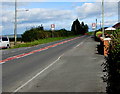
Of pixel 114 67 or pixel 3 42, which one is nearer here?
pixel 114 67

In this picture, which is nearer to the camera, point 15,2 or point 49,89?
point 49,89

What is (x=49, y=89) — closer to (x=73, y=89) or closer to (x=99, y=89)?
(x=73, y=89)

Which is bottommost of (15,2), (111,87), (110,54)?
(111,87)

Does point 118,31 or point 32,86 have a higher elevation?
point 118,31

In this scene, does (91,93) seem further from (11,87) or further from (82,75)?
(82,75)

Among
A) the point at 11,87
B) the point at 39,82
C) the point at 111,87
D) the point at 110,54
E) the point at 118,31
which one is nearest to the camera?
the point at 111,87

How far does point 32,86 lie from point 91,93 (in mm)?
2295

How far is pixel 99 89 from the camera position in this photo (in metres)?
8.45

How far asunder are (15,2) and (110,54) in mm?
34814

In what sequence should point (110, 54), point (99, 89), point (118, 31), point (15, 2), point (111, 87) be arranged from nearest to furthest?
point (111, 87), point (110, 54), point (118, 31), point (99, 89), point (15, 2)

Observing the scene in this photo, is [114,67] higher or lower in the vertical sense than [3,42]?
higher

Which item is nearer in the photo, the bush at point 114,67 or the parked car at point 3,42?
the bush at point 114,67

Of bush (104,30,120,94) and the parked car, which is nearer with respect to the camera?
bush (104,30,120,94)

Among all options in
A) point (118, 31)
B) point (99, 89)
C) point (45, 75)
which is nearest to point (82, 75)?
point (45, 75)
